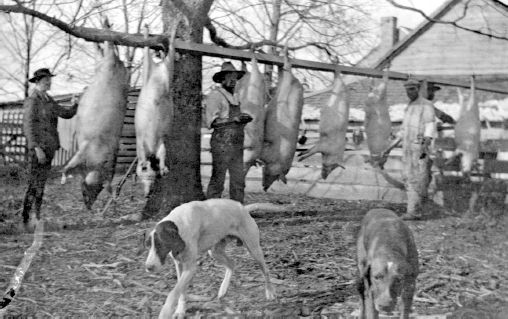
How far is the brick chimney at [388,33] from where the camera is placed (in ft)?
90.4

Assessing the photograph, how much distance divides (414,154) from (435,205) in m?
1.72

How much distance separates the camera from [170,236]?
13.4ft

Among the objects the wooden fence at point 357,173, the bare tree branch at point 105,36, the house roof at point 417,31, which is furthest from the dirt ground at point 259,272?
the house roof at point 417,31

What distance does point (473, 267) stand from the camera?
6.16m

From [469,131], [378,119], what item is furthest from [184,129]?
[469,131]

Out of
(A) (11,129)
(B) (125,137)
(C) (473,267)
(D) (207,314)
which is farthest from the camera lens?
(A) (11,129)

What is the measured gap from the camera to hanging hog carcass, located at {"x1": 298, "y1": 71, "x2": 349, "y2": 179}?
7.04 m

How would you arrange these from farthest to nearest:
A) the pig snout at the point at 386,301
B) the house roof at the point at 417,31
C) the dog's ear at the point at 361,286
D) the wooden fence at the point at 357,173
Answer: the house roof at the point at 417,31 → the wooden fence at the point at 357,173 → the dog's ear at the point at 361,286 → the pig snout at the point at 386,301

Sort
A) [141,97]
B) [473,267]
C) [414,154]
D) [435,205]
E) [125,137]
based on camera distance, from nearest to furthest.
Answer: [141,97] < [473,267] < [414,154] < [435,205] < [125,137]

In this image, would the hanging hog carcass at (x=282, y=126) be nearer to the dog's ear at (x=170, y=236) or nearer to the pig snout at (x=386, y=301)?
the dog's ear at (x=170, y=236)

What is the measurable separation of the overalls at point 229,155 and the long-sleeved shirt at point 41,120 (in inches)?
70.5

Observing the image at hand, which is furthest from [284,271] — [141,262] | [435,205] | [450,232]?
[435,205]

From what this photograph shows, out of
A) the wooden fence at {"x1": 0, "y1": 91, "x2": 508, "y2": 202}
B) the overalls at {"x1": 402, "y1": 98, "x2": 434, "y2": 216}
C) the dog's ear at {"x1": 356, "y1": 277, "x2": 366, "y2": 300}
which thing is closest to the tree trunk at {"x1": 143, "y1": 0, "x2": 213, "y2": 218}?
the overalls at {"x1": 402, "y1": 98, "x2": 434, "y2": 216}

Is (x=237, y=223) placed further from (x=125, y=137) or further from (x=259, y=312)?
(x=125, y=137)
